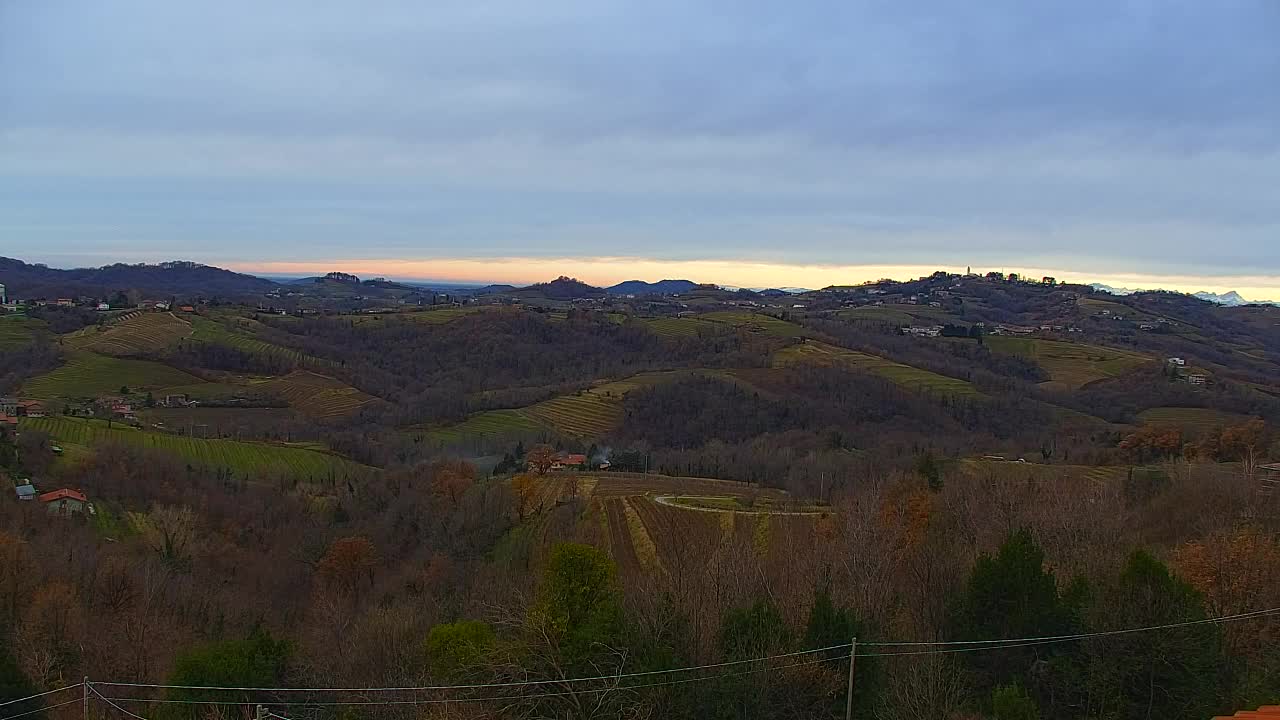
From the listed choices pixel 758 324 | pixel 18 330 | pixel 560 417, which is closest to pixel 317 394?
pixel 560 417

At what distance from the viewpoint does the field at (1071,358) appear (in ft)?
336

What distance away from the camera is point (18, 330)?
327ft

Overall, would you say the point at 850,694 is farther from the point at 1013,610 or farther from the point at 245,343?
the point at 245,343

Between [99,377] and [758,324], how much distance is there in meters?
90.7

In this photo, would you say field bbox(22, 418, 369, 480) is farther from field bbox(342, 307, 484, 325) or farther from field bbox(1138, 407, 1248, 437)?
field bbox(1138, 407, 1248, 437)

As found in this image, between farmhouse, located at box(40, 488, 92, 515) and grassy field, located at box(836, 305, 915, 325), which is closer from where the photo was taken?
farmhouse, located at box(40, 488, 92, 515)

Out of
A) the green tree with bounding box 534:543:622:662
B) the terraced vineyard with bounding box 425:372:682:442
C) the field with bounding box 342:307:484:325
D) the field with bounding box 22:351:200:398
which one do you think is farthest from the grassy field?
the green tree with bounding box 534:543:622:662

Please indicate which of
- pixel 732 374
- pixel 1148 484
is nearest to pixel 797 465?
pixel 1148 484

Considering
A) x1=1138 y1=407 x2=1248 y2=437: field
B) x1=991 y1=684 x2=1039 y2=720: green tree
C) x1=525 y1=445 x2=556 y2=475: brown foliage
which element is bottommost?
x1=525 y1=445 x2=556 y2=475: brown foliage

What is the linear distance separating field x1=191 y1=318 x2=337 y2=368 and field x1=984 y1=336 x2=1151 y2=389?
96.2 m

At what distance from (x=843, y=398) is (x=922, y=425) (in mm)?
9785

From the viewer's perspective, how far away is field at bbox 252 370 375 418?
91.8m

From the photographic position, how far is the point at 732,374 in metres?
102

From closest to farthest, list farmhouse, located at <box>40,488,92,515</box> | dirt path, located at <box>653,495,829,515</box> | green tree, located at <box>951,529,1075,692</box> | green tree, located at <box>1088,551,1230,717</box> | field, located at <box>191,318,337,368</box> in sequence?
green tree, located at <box>1088,551,1230,717</box> → green tree, located at <box>951,529,1075,692</box> → farmhouse, located at <box>40,488,92,515</box> → dirt path, located at <box>653,495,829,515</box> → field, located at <box>191,318,337,368</box>
